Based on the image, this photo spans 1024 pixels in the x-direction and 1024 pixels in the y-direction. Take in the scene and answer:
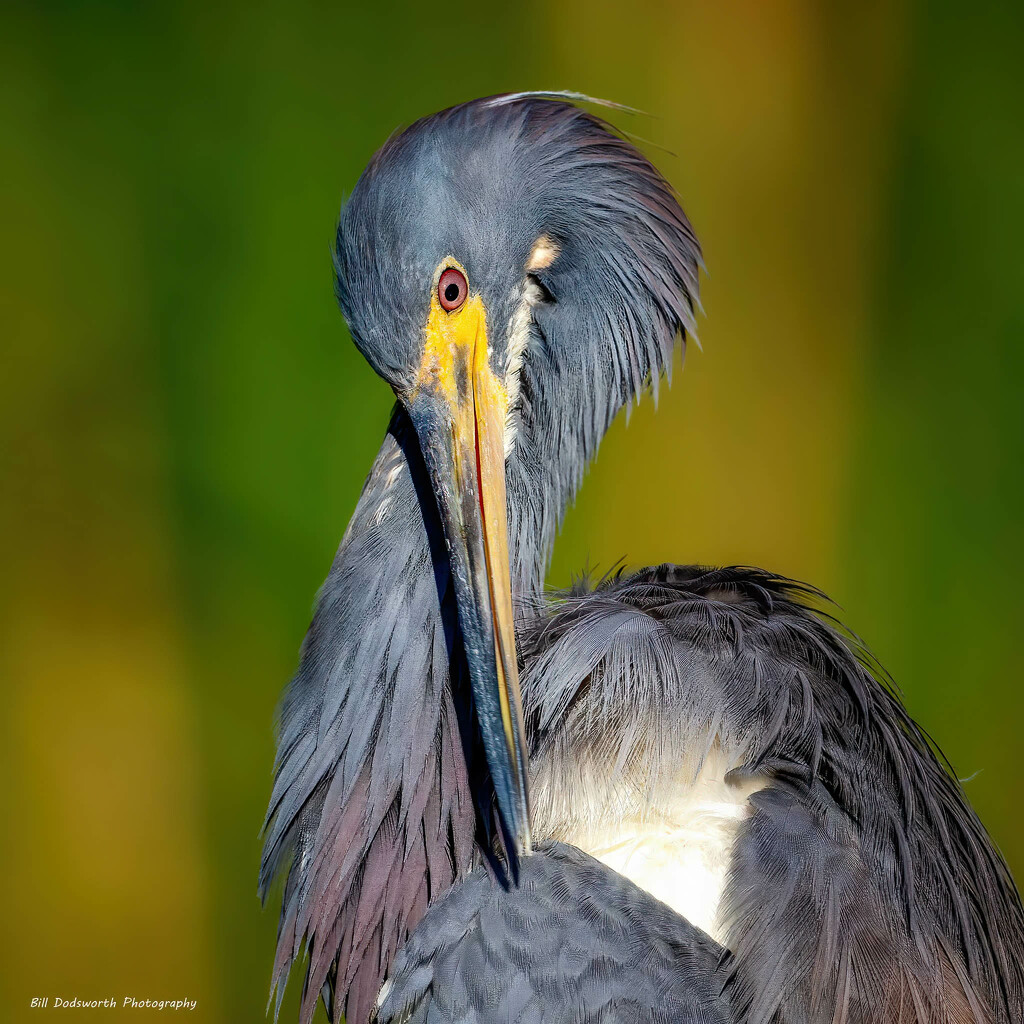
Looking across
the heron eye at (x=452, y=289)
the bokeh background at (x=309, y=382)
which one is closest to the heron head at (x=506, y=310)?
the heron eye at (x=452, y=289)

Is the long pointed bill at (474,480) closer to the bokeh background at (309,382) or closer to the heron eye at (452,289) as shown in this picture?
the heron eye at (452,289)

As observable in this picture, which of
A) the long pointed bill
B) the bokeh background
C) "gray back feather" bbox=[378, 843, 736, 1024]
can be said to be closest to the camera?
"gray back feather" bbox=[378, 843, 736, 1024]

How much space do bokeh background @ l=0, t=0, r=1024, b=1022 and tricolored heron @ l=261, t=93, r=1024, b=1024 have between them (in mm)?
1045

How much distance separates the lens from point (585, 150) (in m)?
0.86

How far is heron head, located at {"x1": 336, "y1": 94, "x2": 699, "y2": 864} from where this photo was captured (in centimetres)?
77

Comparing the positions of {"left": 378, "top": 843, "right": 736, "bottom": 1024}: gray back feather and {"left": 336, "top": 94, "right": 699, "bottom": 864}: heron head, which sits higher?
{"left": 336, "top": 94, "right": 699, "bottom": 864}: heron head

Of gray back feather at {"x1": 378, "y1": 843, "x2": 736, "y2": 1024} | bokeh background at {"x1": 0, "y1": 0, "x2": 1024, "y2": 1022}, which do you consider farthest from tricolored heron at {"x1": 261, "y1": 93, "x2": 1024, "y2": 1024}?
bokeh background at {"x1": 0, "y1": 0, "x2": 1024, "y2": 1022}

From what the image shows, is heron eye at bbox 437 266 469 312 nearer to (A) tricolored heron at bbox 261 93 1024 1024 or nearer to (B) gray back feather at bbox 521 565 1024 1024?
(A) tricolored heron at bbox 261 93 1024 1024

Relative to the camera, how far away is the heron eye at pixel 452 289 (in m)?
0.79

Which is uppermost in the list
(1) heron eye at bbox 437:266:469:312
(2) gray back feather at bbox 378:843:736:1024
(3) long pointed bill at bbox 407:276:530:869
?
(1) heron eye at bbox 437:266:469:312

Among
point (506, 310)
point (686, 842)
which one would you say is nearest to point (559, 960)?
point (686, 842)

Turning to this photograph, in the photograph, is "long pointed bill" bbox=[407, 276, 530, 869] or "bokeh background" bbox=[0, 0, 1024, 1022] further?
"bokeh background" bbox=[0, 0, 1024, 1022]

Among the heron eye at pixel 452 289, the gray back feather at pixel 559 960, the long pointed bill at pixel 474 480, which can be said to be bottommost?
the gray back feather at pixel 559 960

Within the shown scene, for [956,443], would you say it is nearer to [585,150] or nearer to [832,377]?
[832,377]
